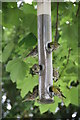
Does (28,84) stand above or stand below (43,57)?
below

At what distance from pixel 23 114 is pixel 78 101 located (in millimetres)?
2025

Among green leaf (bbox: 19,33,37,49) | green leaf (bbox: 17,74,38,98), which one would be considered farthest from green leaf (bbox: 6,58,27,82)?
green leaf (bbox: 17,74,38,98)

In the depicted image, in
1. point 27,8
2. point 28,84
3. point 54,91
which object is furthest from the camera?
point 28,84

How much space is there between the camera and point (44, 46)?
30.6 inches

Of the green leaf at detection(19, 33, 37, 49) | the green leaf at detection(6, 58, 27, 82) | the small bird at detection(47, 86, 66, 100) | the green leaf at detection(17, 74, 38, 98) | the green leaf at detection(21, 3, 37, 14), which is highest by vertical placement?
the green leaf at detection(21, 3, 37, 14)

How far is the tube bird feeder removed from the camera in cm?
77

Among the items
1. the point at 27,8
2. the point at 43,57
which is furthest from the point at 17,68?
the point at 27,8

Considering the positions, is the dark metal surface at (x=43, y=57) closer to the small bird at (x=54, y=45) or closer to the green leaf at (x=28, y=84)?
the small bird at (x=54, y=45)

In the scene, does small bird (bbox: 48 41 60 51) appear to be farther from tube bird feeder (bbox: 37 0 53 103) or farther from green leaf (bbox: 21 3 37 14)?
green leaf (bbox: 21 3 37 14)

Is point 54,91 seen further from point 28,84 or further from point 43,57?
point 28,84

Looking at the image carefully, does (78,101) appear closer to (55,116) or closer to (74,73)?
(74,73)

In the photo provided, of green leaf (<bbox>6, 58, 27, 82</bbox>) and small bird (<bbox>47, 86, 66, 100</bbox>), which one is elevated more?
green leaf (<bbox>6, 58, 27, 82</bbox>)

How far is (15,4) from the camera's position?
83 centimetres

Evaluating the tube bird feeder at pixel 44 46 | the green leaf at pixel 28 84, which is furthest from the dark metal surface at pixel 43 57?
the green leaf at pixel 28 84
